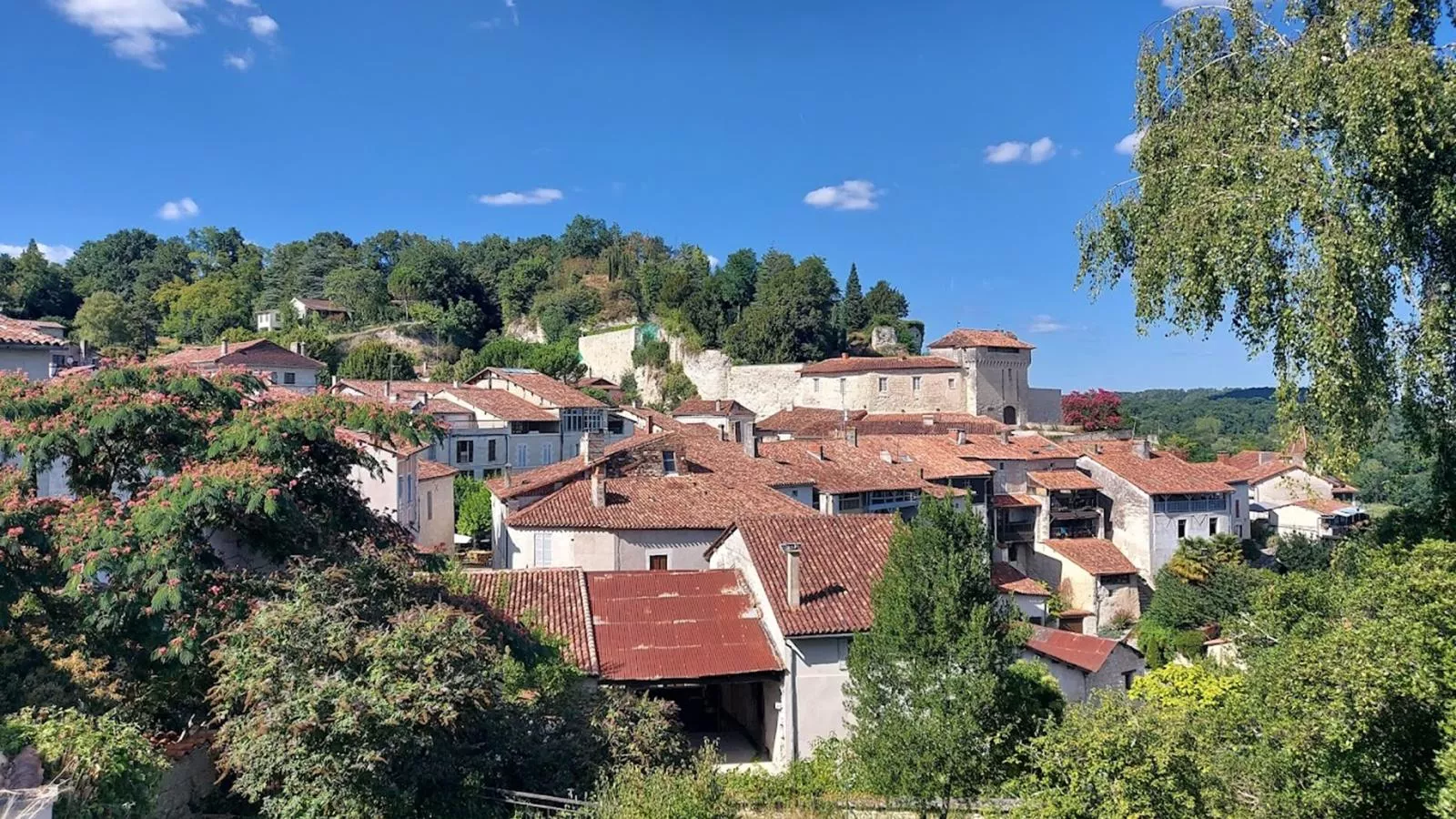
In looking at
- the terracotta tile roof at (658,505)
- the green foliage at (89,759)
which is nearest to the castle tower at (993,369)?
the terracotta tile roof at (658,505)

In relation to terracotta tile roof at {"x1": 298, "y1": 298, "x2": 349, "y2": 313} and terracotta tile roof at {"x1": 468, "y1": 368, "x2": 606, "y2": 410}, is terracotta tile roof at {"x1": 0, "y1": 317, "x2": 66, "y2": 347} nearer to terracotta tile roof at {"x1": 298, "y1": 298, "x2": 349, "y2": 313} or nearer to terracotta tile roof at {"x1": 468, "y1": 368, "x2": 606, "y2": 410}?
terracotta tile roof at {"x1": 468, "y1": 368, "x2": 606, "y2": 410}

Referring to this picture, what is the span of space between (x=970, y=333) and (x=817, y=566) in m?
51.4

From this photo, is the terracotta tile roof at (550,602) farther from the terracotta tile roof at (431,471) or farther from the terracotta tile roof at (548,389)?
the terracotta tile roof at (548,389)

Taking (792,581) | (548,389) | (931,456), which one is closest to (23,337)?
(792,581)

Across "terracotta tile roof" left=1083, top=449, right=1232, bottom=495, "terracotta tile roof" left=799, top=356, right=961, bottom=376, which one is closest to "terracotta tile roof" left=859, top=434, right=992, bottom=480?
"terracotta tile roof" left=1083, top=449, right=1232, bottom=495

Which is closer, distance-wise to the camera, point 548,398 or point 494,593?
point 494,593

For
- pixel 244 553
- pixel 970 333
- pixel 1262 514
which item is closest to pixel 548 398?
pixel 244 553

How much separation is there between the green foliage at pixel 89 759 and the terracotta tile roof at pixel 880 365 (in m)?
58.1

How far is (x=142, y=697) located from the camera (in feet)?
32.1

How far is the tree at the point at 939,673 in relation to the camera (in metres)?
11.1

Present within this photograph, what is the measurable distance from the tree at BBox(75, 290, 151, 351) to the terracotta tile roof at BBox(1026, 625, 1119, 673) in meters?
68.7

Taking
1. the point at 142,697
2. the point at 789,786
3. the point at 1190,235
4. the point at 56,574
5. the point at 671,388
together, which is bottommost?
the point at 789,786

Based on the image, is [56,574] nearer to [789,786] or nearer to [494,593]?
[494,593]

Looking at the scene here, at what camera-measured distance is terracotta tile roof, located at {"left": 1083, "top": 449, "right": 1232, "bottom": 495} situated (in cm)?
3838
